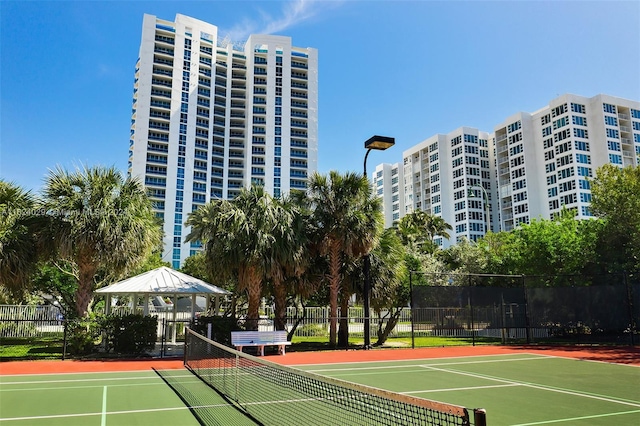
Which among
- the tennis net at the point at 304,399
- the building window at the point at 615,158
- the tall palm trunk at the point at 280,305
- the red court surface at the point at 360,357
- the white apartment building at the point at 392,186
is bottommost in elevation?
the red court surface at the point at 360,357

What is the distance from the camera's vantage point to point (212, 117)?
338 ft

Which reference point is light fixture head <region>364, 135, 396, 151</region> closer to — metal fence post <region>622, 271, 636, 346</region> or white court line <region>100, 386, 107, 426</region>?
metal fence post <region>622, 271, 636, 346</region>

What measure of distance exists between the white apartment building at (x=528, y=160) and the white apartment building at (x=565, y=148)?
0.51ft

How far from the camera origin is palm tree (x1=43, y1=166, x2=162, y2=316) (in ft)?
61.1

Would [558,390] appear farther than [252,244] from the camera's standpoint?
No


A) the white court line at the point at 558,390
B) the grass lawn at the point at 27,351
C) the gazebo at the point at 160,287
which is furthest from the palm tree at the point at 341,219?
the grass lawn at the point at 27,351

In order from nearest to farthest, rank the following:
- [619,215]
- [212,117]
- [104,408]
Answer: [104,408]
[619,215]
[212,117]

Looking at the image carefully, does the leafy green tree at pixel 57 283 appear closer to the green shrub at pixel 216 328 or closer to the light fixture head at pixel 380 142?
the green shrub at pixel 216 328

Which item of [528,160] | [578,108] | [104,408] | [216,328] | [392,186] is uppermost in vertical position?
[578,108]

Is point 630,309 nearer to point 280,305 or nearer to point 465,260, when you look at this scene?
point 280,305

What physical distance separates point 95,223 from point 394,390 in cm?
1367

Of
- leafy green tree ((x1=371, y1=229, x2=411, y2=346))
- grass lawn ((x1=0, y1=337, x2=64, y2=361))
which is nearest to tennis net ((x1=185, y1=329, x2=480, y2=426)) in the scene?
grass lawn ((x1=0, y1=337, x2=64, y2=361))

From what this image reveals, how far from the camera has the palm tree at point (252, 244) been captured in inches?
780

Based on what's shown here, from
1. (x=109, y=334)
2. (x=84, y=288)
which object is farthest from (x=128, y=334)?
(x=84, y=288)
